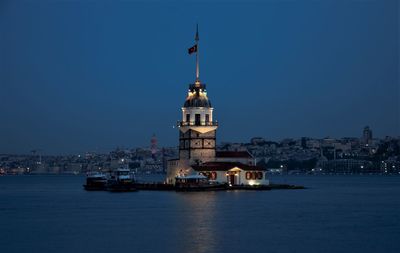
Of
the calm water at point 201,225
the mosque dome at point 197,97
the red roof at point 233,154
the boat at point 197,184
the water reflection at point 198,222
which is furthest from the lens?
the red roof at point 233,154

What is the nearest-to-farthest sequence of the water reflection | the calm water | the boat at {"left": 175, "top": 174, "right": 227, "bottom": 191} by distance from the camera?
1. the water reflection
2. the calm water
3. the boat at {"left": 175, "top": 174, "right": 227, "bottom": 191}

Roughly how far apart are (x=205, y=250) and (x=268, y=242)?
15.5 feet

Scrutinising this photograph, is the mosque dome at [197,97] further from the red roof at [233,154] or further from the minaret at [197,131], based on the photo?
the red roof at [233,154]

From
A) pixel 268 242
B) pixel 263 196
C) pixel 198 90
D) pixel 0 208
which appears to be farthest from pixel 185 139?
pixel 268 242

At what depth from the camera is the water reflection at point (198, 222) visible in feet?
150

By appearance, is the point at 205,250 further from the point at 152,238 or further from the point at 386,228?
the point at 386,228

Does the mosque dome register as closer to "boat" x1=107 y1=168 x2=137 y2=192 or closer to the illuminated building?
the illuminated building

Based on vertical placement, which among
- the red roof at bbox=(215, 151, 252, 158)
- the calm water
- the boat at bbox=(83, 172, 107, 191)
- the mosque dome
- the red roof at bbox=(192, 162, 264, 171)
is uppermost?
the mosque dome

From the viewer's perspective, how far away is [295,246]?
1801 inches

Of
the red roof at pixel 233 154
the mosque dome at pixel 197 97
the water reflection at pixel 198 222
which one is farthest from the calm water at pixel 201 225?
the mosque dome at pixel 197 97

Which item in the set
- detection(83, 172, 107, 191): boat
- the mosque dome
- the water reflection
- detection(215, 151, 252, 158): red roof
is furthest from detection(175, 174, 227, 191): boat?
detection(83, 172, 107, 191): boat

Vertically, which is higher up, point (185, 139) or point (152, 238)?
point (185, 139)

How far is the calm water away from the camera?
150 feet

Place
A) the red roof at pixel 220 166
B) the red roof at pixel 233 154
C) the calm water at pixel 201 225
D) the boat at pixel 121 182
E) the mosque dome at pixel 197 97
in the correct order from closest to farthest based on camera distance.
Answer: the calm water at pixel 201 225
the red roof at pixel 220 166
the mosque dome at pixel 197 97
the red roof at pixel 233 154
the boat at pixel 121 182
